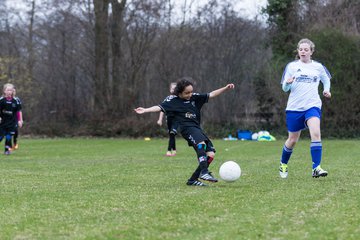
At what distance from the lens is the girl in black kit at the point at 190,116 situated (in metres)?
8.13

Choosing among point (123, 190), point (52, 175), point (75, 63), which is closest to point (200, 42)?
point (75, 63)

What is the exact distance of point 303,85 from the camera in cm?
884

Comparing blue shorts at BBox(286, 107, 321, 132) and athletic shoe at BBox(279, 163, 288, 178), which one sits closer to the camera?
blue shorts at BBox(286, 107, 321, 132)

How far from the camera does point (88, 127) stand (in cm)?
2808

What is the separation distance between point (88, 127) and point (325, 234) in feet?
79.1

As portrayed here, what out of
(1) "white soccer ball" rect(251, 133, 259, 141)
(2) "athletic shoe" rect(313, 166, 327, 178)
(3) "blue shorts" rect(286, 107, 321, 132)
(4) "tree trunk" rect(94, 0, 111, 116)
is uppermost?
(4) "tree trunk" rect(94, 0, 111, 116)

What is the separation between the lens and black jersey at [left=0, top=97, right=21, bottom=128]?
52.3 ft

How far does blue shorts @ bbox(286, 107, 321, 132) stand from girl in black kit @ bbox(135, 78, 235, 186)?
126cm

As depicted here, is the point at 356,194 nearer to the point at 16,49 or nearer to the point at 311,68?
the point at 311,68

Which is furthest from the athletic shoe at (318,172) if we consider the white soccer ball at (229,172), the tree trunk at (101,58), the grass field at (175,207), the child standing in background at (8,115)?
the tree trunk at (101,58)

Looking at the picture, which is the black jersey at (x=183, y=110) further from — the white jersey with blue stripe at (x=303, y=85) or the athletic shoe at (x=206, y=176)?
the white jersey with blue stripe at (x=303, y=85)

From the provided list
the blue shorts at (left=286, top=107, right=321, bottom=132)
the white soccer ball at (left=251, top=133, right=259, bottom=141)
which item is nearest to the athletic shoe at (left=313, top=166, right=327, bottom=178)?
the blue shorts at (left=286, top=107, right=321, bottom=132)

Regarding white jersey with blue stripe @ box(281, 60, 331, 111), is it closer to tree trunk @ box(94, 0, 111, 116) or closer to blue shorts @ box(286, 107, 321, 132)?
blue shorts @ box(286, 107, 321, 132)

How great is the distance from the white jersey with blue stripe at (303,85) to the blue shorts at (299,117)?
6 centimetres
